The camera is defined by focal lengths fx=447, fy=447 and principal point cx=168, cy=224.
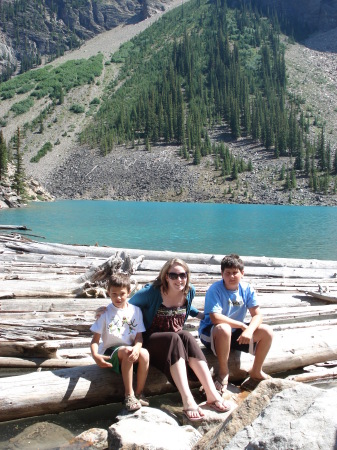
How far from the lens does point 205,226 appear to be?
3822 cm

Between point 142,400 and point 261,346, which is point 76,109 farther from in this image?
point 142,400

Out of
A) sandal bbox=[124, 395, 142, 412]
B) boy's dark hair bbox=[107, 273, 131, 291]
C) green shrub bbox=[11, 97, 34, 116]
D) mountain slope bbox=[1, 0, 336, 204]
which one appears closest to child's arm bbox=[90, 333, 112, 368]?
sandal bbox=[124, 395, 142, 412]

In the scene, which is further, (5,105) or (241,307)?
(5,105)

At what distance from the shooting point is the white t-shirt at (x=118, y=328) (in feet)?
18.0

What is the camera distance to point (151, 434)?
4.19 metres

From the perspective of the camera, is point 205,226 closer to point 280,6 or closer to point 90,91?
point 90,91

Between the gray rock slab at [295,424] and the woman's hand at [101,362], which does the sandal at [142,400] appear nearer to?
the woman's hand at [101,362]

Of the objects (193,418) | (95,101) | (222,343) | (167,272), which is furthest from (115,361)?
(95,101)

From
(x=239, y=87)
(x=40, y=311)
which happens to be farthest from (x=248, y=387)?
(x=239, y=87)

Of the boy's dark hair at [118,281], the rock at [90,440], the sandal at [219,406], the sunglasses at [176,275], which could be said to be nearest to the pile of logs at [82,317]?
the rock at [90,440]

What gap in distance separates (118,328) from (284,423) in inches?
109

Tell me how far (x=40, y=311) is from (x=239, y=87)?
128 metres

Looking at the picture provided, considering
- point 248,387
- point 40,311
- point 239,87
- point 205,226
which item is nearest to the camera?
point 248,387

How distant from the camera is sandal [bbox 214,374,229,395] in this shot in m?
5.61
